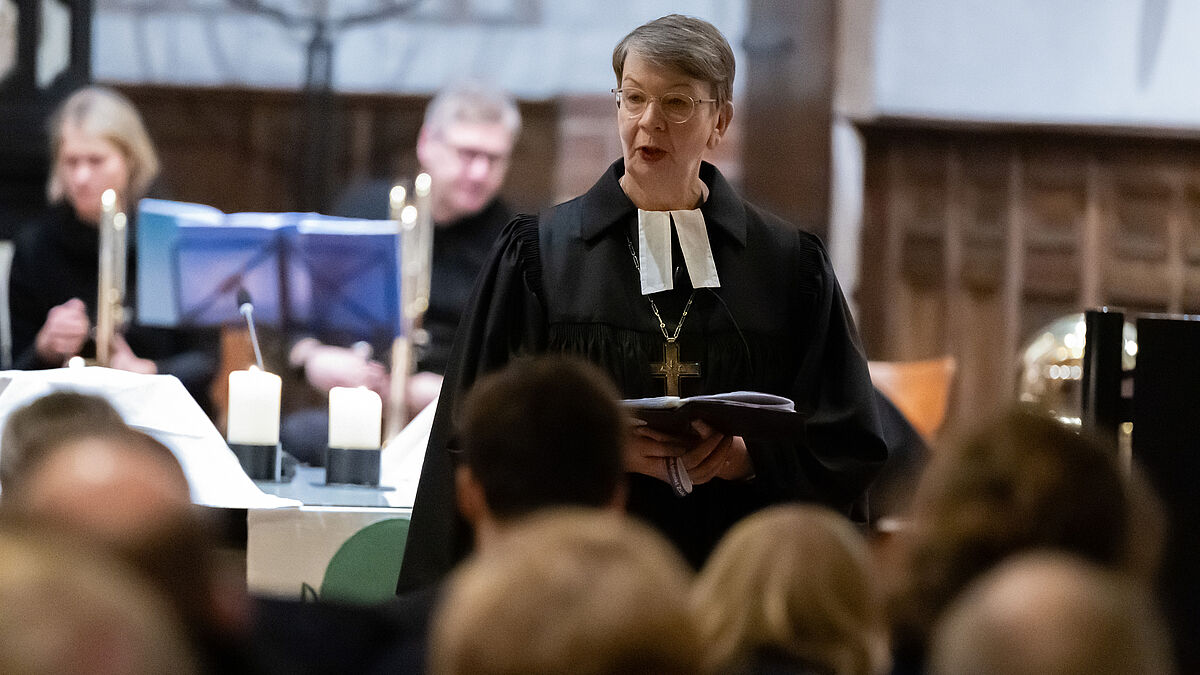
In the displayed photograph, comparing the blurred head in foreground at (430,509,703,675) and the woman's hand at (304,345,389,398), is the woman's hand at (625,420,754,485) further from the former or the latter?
the woman's hand at (304,345,389,398)

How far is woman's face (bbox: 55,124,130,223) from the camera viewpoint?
233 inches

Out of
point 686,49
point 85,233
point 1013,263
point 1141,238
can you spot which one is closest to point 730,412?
point 686,49

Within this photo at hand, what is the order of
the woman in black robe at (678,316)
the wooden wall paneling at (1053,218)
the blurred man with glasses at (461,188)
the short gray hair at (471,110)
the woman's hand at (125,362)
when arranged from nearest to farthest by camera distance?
the woman in black robe at (678,316) → the woman's hand at (125,362) → the blurred man with glasses at (461,188) → the short gray hair at (471,110) → the wooden wall paneling at (1053,218)

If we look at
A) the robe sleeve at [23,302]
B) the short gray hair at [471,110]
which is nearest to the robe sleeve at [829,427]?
the short gray hair at [471,110]

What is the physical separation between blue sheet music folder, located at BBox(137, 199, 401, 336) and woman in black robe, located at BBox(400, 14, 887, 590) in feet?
5.73

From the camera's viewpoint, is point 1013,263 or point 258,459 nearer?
point 258,459

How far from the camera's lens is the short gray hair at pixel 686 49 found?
287cm

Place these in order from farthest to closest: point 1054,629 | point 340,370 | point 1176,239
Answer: point 1176,239, point 340,370, point 1054,629

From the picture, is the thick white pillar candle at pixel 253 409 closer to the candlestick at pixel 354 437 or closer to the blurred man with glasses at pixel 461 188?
the candlestick at pixel 354 437

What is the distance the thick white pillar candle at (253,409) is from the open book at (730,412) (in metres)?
1.27

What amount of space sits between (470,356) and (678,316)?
41 centimetres

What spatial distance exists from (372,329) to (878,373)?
7.86 ft

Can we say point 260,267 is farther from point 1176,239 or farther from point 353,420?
point 1176,239

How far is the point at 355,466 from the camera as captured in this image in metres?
3.62
